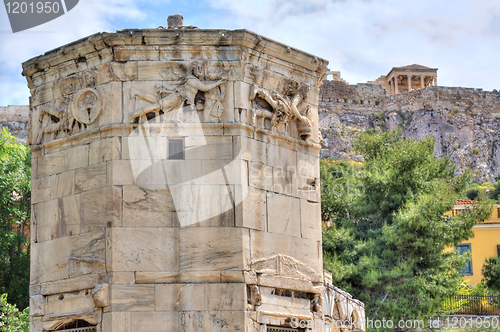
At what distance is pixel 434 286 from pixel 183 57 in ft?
46.4

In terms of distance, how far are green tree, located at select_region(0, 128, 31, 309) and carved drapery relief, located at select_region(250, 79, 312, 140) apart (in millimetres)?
13800

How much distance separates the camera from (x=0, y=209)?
20.8 m

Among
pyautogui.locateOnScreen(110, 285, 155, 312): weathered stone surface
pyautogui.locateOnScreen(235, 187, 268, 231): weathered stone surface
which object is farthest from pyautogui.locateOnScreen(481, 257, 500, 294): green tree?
pyautogui.locateOnScreen(110, 285, 155, 312): weathered stone surface

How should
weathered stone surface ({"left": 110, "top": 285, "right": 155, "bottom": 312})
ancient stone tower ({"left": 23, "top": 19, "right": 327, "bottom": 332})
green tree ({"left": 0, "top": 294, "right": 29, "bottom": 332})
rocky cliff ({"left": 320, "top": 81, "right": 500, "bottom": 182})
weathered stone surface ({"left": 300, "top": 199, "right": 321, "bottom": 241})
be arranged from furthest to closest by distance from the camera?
rocky cliff ({"left": 320, "top": 81, "right": 500, "bottom": 182})
green tree ({"left": 0, "top": 294, "right": 29, "bottom": 332})
weathered stone surface ({"left": 300, "top": 199, "right": 321, "bottom": 241})
ancient stone tower ({"left": 23, "top": 19, "right": 327, "bottom": 332})
weathered stone surface ({"left": 110, "top": 285, "right": 155, "bottom": 312})

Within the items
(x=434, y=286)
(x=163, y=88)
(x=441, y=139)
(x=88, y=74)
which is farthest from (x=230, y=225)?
(x=441, y=139)

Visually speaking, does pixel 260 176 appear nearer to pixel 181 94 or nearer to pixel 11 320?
pixel 181 94

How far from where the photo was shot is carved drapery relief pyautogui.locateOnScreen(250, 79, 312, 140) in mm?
8250

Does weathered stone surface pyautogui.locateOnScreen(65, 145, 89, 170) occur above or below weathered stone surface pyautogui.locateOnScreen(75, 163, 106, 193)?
above

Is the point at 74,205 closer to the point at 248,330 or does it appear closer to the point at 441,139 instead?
the point at 248,330

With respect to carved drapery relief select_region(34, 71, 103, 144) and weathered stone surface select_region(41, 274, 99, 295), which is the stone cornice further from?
weathered stone surface select_region(41, 274, 99, 295)

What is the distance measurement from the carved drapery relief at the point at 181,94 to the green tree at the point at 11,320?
9.28 m

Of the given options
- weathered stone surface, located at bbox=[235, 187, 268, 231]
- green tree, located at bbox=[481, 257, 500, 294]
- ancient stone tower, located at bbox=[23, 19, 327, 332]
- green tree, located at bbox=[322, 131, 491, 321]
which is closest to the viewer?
ancient stone tower, located at bbox=[23, 19, 327, 332]

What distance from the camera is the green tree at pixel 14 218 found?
66.9 feet

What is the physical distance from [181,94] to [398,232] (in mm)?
14066
